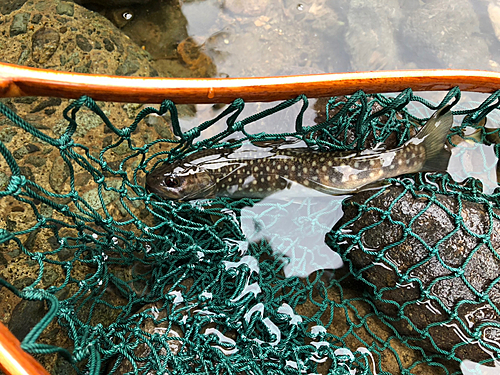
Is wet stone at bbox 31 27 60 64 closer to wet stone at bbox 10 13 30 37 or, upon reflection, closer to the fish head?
wet stone at bbox 10 13 30 37

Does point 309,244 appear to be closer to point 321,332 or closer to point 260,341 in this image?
point 321,332

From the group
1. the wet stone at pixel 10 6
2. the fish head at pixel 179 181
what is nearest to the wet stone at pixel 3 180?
the fish head at pixel 179 181

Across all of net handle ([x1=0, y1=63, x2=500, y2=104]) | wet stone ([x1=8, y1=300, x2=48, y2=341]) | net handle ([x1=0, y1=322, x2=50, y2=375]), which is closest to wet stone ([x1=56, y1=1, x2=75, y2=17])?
net handle ([x1=0, y1=63, x2=500, y2=104])

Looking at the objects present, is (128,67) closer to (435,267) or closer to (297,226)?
(297,226)

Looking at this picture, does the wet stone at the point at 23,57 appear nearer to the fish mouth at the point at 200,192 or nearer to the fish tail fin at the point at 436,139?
the fish mouth at the point at 200,192

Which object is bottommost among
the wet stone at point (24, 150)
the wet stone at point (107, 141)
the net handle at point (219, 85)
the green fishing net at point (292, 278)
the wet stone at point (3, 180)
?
the green fishing net at point (292, 278)

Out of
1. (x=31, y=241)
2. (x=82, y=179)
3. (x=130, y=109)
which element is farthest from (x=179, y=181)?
(x=31, y=241)

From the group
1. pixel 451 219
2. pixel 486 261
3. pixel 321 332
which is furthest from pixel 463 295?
pixel 321 332
